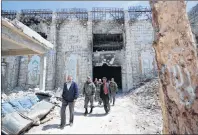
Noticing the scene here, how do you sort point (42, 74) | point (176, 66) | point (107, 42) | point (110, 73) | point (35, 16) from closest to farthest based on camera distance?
point (176, 66) → point (42, 74) → point (35, 16) → point (107, 42) → point (110, 73)

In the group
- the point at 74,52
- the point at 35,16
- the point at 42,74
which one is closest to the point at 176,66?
the point at 42,74

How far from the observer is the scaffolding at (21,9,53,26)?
67.3 feet

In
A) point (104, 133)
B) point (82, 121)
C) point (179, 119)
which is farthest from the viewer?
point (82, 121)

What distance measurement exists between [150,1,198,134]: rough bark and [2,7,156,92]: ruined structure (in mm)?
16661

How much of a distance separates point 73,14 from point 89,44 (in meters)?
3.83

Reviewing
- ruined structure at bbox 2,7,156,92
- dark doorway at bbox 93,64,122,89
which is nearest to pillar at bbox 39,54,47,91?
ruined structure at bbox 2,7,156,92

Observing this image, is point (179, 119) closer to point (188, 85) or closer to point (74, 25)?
point (188, 85)

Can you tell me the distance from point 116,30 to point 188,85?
18.9 metres

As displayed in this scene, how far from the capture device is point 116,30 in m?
20.8

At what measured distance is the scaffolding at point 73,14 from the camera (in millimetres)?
20938

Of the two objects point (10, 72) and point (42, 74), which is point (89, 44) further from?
point (42, 74)

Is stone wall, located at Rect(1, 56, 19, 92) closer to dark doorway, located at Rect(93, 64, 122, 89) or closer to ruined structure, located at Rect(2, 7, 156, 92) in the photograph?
ruined structure, located at Rect(2, 7, 156, 92)

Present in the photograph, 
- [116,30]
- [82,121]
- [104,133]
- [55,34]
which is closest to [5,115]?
[82,121]

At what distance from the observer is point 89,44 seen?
20.1 metres
